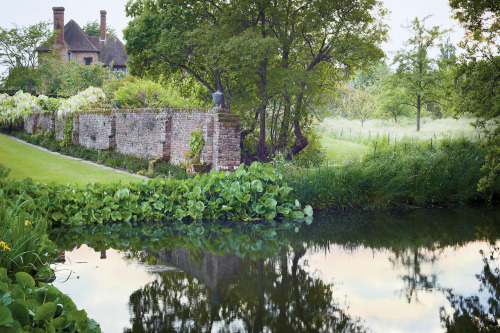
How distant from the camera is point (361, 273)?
6.47 metres

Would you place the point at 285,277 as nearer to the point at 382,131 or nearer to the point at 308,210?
the point at 308,210

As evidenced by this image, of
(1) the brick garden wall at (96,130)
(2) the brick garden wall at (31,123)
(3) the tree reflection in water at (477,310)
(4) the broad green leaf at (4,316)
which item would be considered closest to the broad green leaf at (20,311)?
(4) the broad green leaf at (4,316)

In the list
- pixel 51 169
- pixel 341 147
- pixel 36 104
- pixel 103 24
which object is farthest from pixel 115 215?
pixel 103 24

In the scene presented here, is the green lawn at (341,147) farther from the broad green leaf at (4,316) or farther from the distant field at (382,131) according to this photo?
the broad green leaf at (4,316)

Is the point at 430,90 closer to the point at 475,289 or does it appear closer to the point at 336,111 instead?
the point at 336,111

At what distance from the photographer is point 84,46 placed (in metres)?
50.3

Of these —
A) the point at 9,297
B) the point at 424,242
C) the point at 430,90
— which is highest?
the point at 430,90

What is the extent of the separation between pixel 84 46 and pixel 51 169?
3807 cm

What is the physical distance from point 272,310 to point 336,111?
38.2 m

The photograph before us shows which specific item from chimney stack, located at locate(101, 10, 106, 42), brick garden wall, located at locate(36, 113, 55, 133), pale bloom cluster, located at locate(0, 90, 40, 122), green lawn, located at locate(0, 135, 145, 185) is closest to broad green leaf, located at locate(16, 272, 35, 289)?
green lawn, located at locate(0, 135, 145, 185)

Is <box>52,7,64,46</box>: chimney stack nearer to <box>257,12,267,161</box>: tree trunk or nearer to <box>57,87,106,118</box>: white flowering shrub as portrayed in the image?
<box>57,87,106,118</box>: white flowering shrub

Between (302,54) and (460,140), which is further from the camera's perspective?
(302,54)

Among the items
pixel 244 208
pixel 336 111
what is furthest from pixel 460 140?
pixel 336 111

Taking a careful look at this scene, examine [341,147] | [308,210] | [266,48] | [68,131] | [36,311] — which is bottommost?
[308,210]
